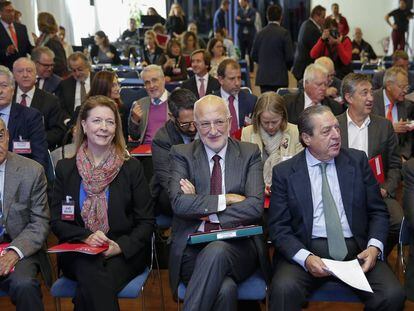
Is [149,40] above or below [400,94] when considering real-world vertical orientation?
above

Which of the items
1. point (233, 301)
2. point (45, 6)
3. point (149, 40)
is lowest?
point (233, 301)

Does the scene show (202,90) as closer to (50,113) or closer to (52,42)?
(50,113)

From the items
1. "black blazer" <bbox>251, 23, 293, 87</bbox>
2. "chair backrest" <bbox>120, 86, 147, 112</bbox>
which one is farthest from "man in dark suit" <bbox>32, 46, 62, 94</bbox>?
"black blazer" <bbox>251, 23, 293, 87</bbox>

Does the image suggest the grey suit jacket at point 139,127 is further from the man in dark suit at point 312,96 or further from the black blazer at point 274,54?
the black blazer at point 274,54

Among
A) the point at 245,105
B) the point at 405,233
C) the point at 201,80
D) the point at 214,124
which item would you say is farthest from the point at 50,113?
the point at 405,233

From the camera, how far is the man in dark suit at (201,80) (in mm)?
6873

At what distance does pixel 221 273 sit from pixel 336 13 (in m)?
13.7

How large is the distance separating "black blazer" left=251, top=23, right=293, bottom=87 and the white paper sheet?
577 cm

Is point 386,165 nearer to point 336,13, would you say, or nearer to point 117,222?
point 117,222

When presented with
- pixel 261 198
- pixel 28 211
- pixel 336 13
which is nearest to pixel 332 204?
pixel 261 198

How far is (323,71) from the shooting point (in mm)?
5215

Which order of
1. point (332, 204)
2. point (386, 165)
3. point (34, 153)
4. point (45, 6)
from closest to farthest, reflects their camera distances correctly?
point (332, 204) < point (386, 165) < point (34, 153) < point (45, 6)

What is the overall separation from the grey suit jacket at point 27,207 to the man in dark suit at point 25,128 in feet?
3.47

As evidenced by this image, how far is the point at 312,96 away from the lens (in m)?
5.31
